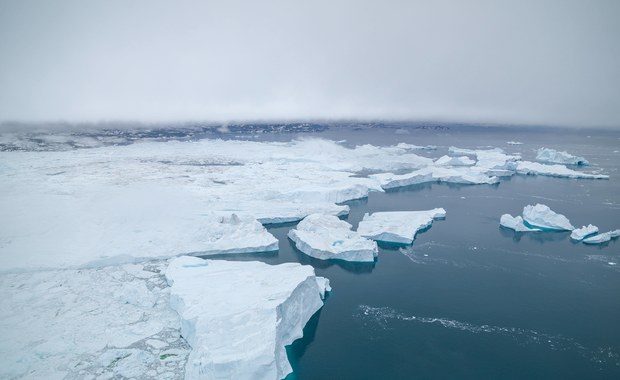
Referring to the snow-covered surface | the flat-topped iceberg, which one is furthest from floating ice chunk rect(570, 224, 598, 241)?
the snow-covered surface

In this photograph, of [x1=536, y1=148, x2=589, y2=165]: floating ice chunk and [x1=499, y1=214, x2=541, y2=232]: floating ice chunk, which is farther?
[x1=536, y1=148, x2=589, y2=165]: floating ice chunk

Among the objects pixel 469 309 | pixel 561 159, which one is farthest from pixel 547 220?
pixel 561 159

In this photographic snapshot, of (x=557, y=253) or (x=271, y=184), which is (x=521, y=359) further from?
(x=271, y=184)

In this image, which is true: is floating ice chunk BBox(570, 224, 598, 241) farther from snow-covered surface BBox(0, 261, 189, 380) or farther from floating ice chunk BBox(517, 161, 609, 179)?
snow-covered surface BBox(0, 261, 189, 380)

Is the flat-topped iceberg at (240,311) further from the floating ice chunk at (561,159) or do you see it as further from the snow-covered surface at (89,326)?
the floating ice chunk at (561,159)

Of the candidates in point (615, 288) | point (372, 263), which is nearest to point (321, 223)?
point (372, 263)

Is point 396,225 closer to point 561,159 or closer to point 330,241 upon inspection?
point 330,241
